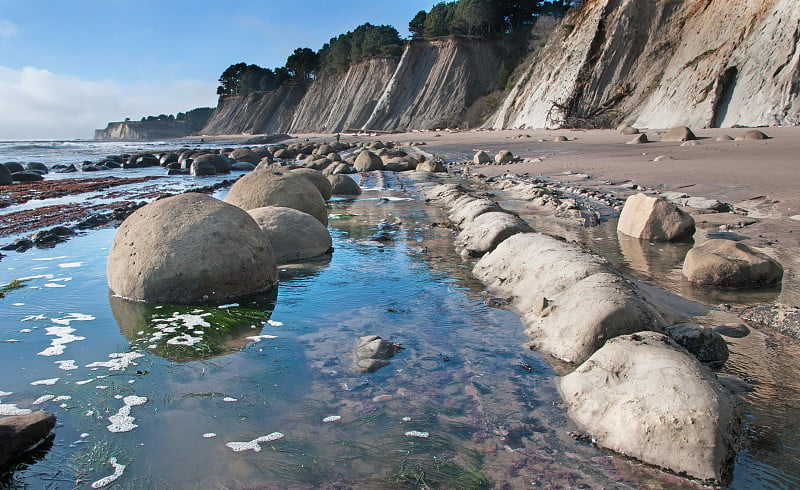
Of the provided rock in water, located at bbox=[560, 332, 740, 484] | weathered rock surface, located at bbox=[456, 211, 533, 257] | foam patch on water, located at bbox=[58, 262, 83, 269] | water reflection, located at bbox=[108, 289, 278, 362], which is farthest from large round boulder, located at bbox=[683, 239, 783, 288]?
foam patch on water, located at bbox=[58, 262, 83, 269]

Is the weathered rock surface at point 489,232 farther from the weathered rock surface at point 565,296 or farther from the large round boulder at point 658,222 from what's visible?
the large round boulder at point 658,222

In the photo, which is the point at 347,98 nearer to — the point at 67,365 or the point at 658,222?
the point at 658,222

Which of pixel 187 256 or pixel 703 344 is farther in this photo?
pixel 187 256

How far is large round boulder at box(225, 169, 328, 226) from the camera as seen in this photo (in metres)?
8.01

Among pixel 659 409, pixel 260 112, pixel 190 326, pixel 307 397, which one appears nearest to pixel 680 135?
pixel 659 409

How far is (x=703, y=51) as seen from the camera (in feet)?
78.2

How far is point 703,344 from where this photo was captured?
3.47 m

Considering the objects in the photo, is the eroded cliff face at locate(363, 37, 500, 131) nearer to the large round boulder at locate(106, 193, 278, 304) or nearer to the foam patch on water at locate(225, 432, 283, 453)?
the large round boulder at locate(106, 193, 278, 304)

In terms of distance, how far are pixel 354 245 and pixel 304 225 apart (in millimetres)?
915

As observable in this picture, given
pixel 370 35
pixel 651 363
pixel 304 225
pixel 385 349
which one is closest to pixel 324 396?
pixel 385 349

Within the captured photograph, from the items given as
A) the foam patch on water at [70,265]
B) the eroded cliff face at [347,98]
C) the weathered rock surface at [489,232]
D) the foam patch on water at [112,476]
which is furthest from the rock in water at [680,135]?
the eroded cliff face at [347,98]

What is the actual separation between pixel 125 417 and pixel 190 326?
4.68ft

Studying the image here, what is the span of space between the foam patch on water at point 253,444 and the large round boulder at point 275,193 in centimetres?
552

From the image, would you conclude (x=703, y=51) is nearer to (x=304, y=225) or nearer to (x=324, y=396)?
(x=304, y=225)
